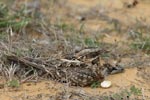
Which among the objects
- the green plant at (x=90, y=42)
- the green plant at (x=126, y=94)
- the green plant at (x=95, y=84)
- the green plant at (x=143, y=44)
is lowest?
the green plant at (x=126, y=94)

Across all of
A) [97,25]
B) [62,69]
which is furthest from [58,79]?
[97,25]

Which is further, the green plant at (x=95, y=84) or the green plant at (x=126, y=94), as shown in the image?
the green plant at (x=95, y=84)

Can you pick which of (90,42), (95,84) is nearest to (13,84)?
(95,84)

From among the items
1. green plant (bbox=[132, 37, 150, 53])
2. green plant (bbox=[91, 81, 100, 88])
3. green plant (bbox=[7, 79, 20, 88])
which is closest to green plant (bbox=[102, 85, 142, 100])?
green plant (bbox=[91, 81, 100, 88])

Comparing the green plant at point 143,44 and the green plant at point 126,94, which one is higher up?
the green plant at point 143,44

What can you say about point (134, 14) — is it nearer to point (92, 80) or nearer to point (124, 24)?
point (124, 24)

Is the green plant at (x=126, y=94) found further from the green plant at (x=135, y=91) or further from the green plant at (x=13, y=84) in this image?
the green plant at (x=13, y=84)

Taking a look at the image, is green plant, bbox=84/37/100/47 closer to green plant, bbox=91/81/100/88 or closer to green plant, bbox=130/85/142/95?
green plant, bbox=91/81/100/88

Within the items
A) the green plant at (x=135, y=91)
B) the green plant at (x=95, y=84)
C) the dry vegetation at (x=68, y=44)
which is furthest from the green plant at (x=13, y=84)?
the green plant at (x=135, y=91)
